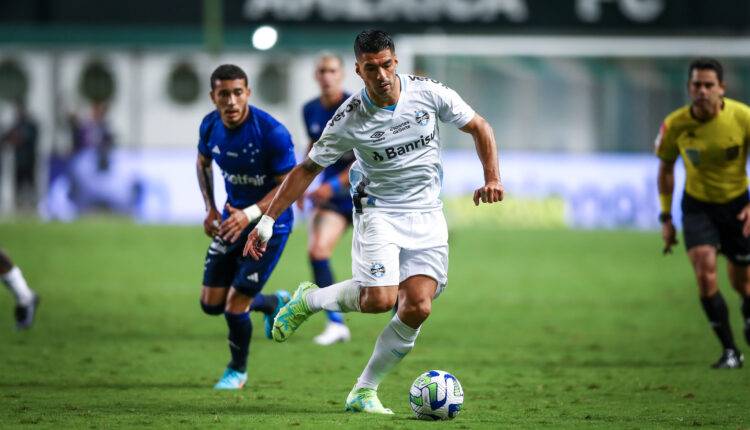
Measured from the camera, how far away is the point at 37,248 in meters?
19.5

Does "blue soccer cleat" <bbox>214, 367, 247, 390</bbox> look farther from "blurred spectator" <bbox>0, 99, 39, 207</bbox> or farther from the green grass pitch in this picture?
"blurred spectator" <bbox>0, 99, 39, 207</bbox>

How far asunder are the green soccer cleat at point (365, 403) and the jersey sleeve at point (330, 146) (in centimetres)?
138

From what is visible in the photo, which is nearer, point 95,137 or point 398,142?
point 398,142

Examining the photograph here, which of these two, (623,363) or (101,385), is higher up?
(101,385)

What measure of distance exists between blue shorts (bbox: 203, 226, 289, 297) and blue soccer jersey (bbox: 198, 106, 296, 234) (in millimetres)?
174

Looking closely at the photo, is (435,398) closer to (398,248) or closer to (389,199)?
(398,248)

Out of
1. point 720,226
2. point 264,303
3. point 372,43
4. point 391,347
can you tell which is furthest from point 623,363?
point 372,43

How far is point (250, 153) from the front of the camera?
8.63 metres

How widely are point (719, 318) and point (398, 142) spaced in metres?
3.73

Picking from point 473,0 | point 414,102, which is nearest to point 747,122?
point 414,102

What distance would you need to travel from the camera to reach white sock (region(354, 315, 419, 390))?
297 inches

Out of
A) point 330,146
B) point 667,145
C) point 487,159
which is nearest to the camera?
point 487,159

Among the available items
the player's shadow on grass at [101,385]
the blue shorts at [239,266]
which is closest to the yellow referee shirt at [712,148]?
the blue shorts at [239,266]

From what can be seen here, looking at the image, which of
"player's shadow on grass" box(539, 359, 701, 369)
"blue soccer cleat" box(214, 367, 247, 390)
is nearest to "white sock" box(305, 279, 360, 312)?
"blue soccer cleat" box(214, 367, 247, 390)
